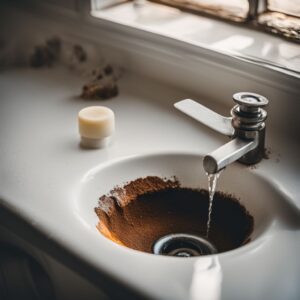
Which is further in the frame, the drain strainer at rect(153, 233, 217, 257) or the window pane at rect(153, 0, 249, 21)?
the window pane at rect(153, 0, 249, 21)

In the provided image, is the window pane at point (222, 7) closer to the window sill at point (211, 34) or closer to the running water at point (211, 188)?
the window sill at point (211, 34)

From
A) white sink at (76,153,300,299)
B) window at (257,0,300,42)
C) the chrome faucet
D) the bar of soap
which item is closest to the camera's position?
white sink at (76,153,300,299)

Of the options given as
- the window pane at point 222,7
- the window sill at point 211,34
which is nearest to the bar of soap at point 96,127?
the window sill at point 211,34

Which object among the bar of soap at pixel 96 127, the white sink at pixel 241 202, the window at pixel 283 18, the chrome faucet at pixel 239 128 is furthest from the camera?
the window at pixel 283 18

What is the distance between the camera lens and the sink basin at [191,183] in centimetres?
85

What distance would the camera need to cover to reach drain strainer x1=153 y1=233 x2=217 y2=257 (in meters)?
0.93

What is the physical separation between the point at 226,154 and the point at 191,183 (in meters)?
0.16

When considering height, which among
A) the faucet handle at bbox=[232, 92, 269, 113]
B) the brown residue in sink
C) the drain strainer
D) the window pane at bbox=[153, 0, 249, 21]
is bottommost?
the drain strainer

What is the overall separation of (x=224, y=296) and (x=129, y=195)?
1.01 feet

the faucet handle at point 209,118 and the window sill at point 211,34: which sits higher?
the window sill at point 211,34

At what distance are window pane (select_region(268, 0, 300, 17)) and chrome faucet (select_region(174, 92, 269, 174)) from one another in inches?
10.6

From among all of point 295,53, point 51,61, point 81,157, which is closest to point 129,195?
point 81,157

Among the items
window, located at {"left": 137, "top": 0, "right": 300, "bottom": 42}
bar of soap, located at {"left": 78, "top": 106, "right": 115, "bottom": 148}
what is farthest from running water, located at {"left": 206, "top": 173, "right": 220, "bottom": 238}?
window, located at {"left": 137, "top": 0, "right": 300, "bottom": 42}

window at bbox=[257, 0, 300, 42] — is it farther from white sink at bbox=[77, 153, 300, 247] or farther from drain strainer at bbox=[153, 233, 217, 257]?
drain strainer at bbox=[153, 233, 217, 257]
